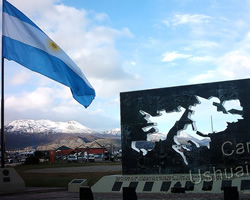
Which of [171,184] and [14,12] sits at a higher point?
[14,12]

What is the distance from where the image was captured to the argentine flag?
12.1 meters

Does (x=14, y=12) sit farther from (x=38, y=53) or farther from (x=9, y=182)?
(x=9, y=182)

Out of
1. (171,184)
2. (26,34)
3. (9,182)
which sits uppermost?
(26,34)

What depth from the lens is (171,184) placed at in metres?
15.2

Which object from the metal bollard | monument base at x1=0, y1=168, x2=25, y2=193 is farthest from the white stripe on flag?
monument base at x1=0, y1=168, x2=25, y2=193

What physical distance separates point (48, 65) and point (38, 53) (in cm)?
54

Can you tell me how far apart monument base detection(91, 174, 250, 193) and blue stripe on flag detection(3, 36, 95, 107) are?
4.70m

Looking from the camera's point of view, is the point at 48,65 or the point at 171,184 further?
the point at 171,184

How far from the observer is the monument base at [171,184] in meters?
14.5

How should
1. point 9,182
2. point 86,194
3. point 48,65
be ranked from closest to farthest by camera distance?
point 86,194 < point 48,65 < point 9,182

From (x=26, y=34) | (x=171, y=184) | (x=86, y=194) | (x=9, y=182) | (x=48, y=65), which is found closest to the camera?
(x=86, y=194)

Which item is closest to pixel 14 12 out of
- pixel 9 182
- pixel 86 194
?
pixel 86 194

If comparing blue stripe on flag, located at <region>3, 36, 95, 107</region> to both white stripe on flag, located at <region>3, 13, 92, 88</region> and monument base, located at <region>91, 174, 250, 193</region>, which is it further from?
monument base, located at <region>91, 174, 250, 193</region>

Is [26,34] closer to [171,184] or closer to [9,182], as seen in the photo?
[9,182]
